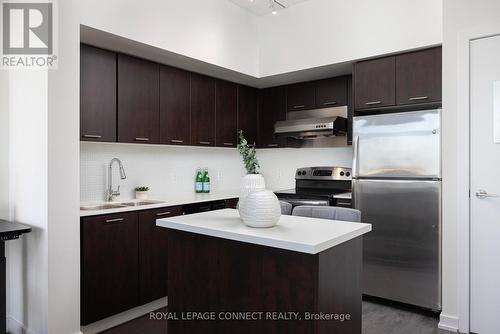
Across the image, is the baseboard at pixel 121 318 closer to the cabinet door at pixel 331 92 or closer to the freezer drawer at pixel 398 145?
the freezer drawer at pixel 398 145

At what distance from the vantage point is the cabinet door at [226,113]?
4090mm

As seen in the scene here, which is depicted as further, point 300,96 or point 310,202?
point 300,96

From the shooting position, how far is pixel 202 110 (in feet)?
12.7

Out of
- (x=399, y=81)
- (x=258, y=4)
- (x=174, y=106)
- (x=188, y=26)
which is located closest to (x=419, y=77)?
(x=399, y=81)

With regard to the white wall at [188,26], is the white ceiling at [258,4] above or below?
above

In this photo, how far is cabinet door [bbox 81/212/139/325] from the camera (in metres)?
2.58

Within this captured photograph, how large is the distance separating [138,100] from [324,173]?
2.23 m

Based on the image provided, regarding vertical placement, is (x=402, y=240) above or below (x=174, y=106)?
below

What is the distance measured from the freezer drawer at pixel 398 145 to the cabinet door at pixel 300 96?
934 millimetres

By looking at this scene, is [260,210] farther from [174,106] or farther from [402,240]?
[174,106]

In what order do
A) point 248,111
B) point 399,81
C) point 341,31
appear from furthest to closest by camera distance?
point 248,111
point 341,31
point 399,81

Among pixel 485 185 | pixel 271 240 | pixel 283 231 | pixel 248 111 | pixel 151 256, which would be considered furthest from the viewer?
pixel 248 111

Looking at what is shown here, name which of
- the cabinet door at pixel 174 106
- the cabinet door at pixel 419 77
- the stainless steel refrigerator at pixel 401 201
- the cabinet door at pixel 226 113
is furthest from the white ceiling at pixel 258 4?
the stainless steel refrigerator at pixel 401 201

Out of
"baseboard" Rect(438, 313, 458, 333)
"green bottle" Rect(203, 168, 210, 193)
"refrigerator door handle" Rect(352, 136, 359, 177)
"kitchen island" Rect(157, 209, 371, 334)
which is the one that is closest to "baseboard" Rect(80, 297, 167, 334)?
"kitchen island" Rect(157, 209, 371, 334)
